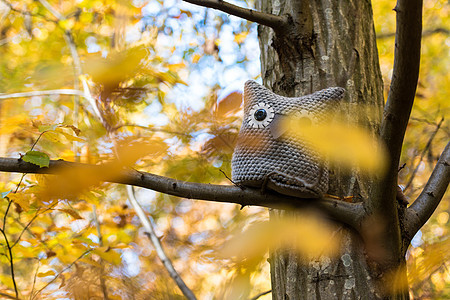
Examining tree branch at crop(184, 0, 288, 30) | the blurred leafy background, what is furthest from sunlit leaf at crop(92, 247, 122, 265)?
tree branch at crop(184, 0, 288, 30)

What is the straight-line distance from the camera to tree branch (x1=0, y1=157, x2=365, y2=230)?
793 mm

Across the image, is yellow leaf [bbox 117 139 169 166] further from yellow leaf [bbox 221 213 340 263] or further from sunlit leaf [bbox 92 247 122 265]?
sunlit leaf [bbox 92 247 122 265]

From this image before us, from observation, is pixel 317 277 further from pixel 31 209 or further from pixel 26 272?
A: pixel 26 272

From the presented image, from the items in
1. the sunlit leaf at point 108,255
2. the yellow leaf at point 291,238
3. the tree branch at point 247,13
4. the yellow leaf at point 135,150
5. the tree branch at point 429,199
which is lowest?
the sunlit leaf at point 108,255

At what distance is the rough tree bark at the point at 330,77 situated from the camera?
2.75 feet

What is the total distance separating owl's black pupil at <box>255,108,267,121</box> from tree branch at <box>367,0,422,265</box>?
0.83 ft

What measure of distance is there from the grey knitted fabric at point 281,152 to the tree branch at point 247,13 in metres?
0.19

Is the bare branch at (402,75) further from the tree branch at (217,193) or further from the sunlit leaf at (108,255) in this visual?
the sunlit leaf at (108,255)

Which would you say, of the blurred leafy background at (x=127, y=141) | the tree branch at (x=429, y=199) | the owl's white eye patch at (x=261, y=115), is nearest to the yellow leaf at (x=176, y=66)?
the blurred leafy background at (x=127, y=141)

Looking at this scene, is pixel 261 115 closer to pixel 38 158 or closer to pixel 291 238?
pixel 291 238

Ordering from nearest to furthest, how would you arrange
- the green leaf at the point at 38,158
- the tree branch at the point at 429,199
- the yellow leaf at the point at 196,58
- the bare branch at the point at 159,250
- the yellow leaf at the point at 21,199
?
the green leaf at the point at 38,158
the tree branch at the point at 429,199
the yellow leaf at the point at 21,199
the bare branch at the point at 159,250
the yellow leaf at the point at 196,58

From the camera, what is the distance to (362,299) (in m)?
0.81

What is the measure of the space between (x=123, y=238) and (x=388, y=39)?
2.04 meters

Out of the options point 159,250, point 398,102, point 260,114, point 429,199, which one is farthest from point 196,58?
point 398,102
